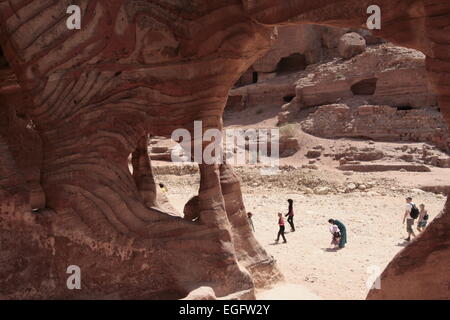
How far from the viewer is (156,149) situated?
27062 mm

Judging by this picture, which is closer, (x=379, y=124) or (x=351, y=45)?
(x=379, y=124)

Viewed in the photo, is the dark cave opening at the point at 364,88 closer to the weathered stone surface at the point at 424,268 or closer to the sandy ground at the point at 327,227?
the sandy ground at the point at 327,227

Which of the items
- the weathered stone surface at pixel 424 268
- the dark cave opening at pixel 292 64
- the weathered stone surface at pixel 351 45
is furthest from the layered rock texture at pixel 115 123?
the dark cave opening at pixel 292 64

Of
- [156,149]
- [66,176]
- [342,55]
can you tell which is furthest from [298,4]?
[342,55]

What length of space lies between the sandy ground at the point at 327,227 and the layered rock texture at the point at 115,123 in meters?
2.37

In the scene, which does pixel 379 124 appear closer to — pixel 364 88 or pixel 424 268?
pixel 364 88

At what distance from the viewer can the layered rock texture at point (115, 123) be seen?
669 centimetres

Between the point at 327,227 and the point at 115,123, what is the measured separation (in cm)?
846

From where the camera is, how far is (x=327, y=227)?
550 inches

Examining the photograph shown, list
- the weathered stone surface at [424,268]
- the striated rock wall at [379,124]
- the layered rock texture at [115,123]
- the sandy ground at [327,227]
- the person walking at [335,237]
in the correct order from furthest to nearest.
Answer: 1. the striated rock wall at [379,124]
2. the person walking at [335,237]
3. the sandy ground at [327,227]
4. the layered rock texture at [115,123]
5. the weathered stone surface at [424,268]

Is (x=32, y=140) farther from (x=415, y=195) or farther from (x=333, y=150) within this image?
(x=333, y=150)

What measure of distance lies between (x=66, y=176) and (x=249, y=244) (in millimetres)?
3823

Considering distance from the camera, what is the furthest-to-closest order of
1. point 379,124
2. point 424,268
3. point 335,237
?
point 379,124
point 335,237
point 424,268

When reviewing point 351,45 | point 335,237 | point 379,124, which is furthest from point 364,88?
point 335,237
